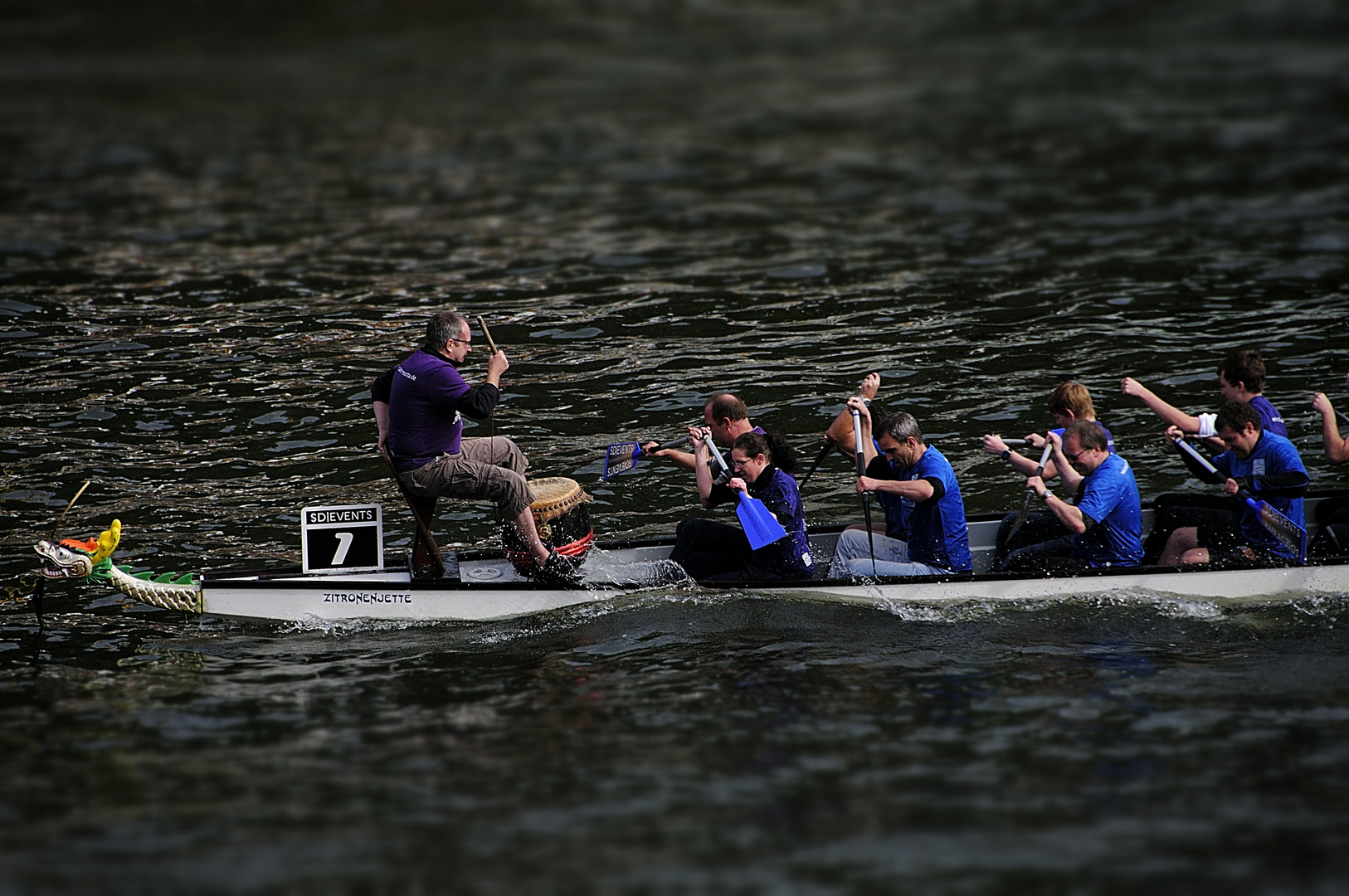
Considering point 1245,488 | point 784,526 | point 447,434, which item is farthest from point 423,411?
point 1245,488

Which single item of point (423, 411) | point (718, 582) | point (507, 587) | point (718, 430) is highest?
point (423, 411)

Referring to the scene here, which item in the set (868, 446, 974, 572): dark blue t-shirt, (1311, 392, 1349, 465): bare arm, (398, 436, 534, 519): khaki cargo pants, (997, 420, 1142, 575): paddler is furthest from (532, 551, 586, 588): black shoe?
(1311, 392, 1349, 465): bare arm

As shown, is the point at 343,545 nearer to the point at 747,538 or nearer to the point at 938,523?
the point at 747,538

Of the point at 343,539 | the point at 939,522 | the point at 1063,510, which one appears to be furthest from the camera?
the point at 343,539

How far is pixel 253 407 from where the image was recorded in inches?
719

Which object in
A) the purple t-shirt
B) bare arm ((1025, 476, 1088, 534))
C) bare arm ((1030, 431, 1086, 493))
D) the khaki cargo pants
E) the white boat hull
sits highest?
the purple t-shirt

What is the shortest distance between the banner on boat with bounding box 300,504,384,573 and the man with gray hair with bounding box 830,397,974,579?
4.00 m

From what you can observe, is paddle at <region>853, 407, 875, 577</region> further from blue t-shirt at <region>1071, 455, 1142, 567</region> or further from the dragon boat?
blue t-shirt at <region>1071, 455, 1142, 567</region>

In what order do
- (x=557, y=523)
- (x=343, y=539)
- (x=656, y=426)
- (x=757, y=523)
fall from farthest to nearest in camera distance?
(x=656, y=426)
(x=557, y=523)
(x=343, y=539)
(x=757, y=523)

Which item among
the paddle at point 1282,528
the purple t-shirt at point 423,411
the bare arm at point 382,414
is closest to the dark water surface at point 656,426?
the paddle at point 1282,528

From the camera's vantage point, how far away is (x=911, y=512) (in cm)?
1258

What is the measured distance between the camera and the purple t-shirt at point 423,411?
1180 centimetres

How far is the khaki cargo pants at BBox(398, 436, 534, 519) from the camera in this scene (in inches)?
476

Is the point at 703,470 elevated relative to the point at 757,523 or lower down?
elevated
